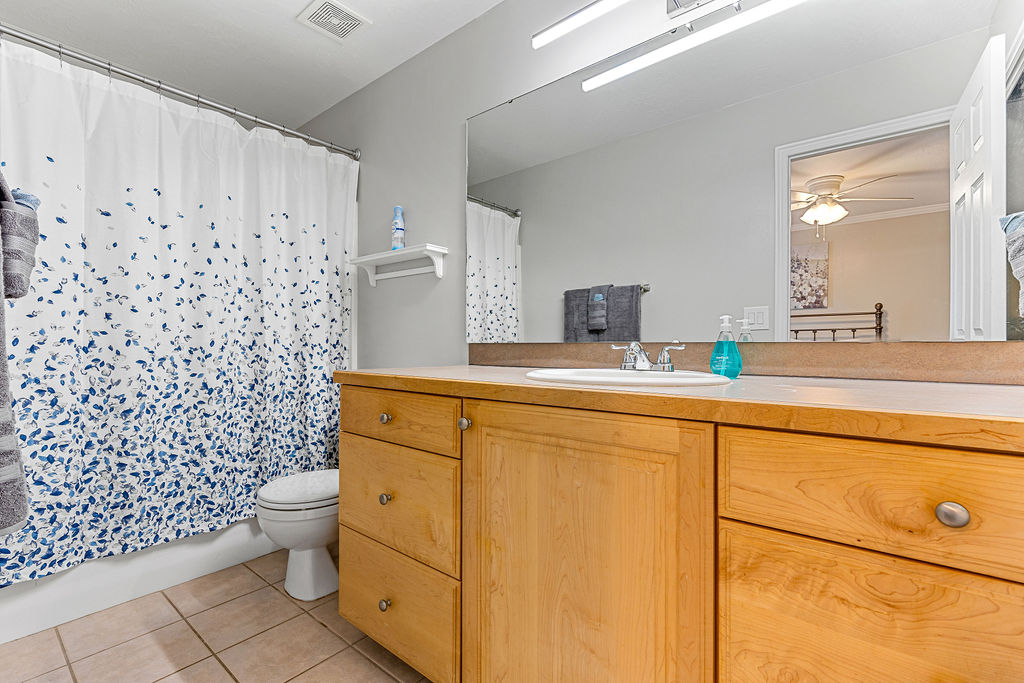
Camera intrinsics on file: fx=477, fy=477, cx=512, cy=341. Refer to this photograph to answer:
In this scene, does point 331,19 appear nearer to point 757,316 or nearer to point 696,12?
point 696,12

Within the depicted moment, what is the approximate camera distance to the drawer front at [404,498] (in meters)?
1.21

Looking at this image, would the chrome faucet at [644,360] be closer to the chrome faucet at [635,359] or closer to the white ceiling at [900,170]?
the chrome faucet at [635,359]

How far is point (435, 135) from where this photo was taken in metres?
2.13

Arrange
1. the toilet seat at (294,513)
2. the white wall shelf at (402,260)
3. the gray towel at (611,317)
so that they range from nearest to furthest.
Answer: the gray towel at (611,317) → the toilet seat at (294,513) → the white wall shelf at (402,260)

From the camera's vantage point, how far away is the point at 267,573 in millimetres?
Answer: 2027

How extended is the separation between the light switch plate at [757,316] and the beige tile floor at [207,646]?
1406 millimetres

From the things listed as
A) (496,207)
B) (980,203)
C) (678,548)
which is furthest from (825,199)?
(496,207)

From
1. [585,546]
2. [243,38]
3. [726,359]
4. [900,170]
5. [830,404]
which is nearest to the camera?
[830,404]

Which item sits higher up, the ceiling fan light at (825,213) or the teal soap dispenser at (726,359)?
the ceiling fan light at (825,213)

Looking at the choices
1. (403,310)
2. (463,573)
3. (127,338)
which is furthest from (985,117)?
(127,338)

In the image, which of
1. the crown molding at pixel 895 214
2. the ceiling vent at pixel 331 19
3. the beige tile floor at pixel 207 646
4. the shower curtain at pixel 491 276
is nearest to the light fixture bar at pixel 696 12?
the crown molding at pixel 895 214

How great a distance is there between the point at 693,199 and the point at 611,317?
0.43 meters

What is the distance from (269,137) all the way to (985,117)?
245cm

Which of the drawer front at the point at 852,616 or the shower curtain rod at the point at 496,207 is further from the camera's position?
the shower curtain rod at the point at 496,207
